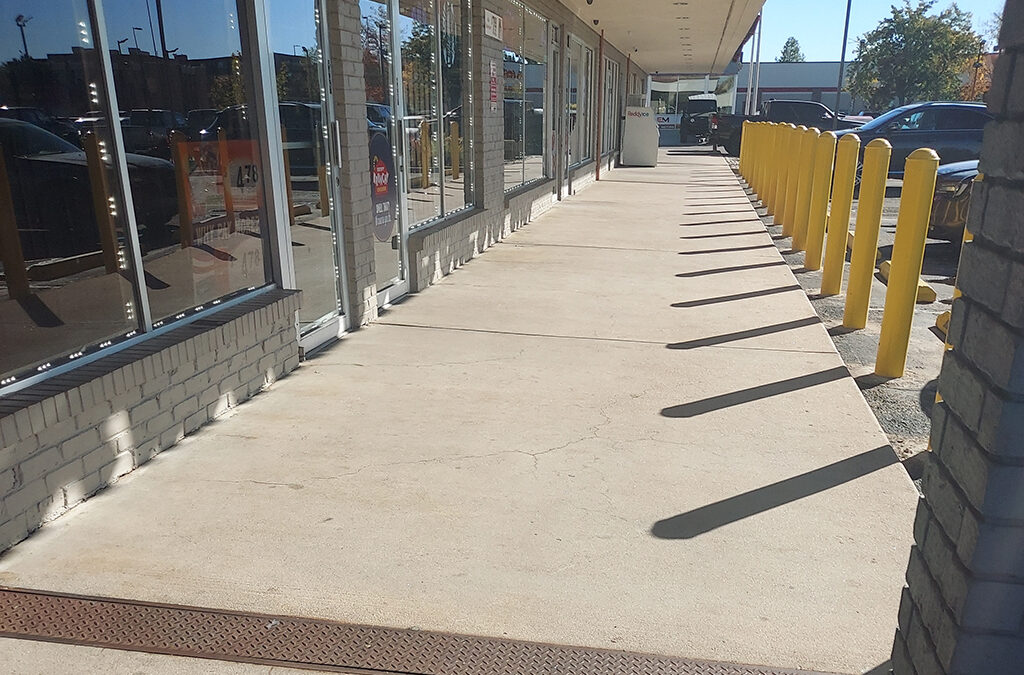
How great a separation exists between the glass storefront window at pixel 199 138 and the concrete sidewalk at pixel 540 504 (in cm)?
88

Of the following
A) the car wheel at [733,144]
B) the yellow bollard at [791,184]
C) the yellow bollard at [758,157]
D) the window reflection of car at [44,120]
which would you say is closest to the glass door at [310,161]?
the window reflection of car at [44,120]

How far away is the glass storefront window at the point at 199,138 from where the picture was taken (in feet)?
14.6

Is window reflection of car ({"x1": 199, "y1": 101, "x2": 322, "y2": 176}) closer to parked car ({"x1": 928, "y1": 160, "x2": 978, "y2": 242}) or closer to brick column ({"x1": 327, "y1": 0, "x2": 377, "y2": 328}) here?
brick column ({"x1": 327, "y1": 0, "x2": 377, "y2": 328})

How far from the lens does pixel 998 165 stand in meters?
1.65

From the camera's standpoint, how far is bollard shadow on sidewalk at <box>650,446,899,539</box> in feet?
10.1

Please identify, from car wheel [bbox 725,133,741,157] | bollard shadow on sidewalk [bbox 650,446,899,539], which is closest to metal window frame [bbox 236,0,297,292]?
bollard shadow on sidewalk [bbox 650,446,899,539]

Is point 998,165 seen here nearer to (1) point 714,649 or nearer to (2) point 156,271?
(1) point 714,649

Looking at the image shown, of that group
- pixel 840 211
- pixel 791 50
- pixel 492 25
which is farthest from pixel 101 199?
pixel 791 50

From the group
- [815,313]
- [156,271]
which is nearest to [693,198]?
[815,313]

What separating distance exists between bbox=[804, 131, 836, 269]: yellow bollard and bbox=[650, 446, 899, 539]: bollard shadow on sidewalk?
16.0 ft

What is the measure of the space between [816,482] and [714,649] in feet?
4.38

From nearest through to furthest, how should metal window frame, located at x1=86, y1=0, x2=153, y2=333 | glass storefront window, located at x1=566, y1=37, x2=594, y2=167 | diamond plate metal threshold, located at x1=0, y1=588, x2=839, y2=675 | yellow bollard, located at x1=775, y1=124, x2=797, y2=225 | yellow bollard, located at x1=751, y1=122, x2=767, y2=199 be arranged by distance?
diamond plate metal threshold, located at x1=0, y1=588, x2=839, y2=675 → metal window frame, located at x1=86, y1=0, x2=153, y2=333 → yellow bollard, located at x1=775, y1=124, x2=797, y2=225 → glass storefront window, located at x1=566, y1=37, x2=594, y2=167 → yellow bollard, located at x1=751, y1=122, x2=767, y2=199

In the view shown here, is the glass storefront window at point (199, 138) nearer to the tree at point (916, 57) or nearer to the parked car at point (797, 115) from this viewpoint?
the parked car at point (797, 115)

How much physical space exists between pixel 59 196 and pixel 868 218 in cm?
611
